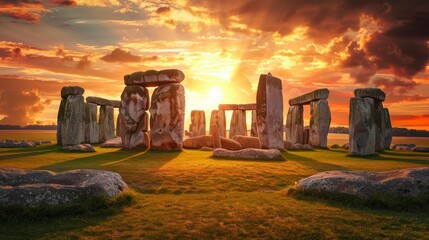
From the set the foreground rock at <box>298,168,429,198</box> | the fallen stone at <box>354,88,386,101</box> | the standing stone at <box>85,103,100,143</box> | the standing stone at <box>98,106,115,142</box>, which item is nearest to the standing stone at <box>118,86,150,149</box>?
the standing stone at <box>85,103,100,143</box>

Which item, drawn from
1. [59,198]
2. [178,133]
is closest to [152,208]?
[59,198]

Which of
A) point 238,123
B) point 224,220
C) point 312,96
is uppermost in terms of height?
point 312,96

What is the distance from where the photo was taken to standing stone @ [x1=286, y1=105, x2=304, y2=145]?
27.9m

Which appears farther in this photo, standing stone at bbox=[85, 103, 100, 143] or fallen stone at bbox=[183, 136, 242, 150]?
standing stone at bbox=[85, 103, 100, 143]

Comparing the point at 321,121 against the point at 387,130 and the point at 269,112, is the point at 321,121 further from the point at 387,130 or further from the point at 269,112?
the point at 269,112

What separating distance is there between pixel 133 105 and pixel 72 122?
4.75 m

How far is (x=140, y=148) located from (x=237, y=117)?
1790 centimetres

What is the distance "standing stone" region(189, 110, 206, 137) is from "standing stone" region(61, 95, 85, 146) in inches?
708

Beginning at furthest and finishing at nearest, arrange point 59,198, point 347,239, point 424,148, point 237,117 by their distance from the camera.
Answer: point 237,117 < point 424,148 < point 59,198 < point 347,239

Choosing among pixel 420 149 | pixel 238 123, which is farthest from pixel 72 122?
pixel 420 149

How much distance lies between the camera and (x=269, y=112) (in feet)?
63.9

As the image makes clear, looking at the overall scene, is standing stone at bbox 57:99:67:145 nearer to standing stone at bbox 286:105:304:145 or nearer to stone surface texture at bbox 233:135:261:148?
stone surface texture at bbox 233:135:261:148

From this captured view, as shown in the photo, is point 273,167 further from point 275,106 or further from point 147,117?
point 147,117

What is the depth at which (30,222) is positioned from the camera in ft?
20.4
